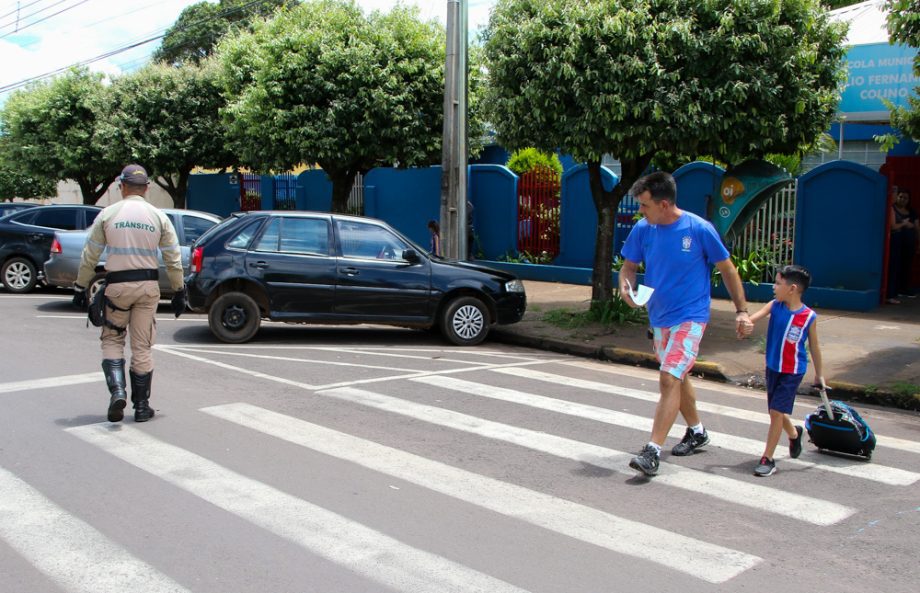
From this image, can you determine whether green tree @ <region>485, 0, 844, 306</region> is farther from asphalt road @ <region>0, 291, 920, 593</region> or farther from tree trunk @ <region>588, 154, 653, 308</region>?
asphalt road @ <region>0, 291, 920, 593</region>

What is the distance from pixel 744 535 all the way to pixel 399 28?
46.8 ft

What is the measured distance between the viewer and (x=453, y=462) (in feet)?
19.5

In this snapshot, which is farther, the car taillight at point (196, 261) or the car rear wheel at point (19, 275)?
the car rear wheel at point (19, 275)

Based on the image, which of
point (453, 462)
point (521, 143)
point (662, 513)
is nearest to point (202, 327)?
point (521, 143)

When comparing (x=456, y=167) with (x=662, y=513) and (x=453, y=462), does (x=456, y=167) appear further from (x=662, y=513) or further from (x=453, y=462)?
(x=662, y=513)

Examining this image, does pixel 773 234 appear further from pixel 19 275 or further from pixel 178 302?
pixel 19 275

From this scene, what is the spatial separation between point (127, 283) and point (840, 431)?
537 centimetres

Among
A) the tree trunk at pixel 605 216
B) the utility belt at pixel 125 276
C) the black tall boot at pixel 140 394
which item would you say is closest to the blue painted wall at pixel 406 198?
the tree trunk at pixel 605 216

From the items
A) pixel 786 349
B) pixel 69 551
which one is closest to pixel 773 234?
pixel 786 349

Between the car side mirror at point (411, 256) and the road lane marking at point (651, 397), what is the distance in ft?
7.19

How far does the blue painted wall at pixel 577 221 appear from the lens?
16.7 metres

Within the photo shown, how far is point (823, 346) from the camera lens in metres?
10.6

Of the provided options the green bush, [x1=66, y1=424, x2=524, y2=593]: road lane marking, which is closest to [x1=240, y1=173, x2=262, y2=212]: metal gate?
the green bush

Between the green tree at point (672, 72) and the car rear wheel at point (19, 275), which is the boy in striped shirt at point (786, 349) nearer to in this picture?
the green tree at point (672, 72)
